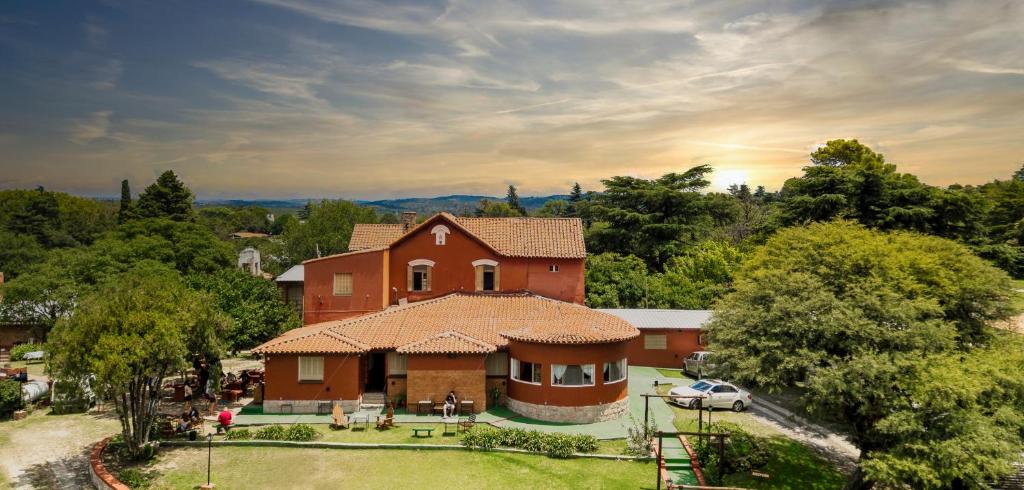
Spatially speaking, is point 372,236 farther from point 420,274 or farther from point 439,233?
point 439,233

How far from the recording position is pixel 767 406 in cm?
2906

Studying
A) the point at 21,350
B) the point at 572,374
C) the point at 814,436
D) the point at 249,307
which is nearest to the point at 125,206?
the point at 21,350

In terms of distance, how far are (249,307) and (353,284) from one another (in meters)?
7.16

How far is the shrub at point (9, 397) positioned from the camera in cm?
2520

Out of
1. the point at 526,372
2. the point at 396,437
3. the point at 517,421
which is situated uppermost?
the point at 526,372

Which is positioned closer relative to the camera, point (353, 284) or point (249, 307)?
point (353, 284)

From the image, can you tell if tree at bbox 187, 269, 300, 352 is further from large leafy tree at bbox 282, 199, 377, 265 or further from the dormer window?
large leafy tree at bbox 282, 199, 377, 265

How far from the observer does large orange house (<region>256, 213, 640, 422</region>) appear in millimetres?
25297

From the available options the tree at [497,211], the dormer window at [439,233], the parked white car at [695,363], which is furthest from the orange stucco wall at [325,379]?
the tree at [497,211]

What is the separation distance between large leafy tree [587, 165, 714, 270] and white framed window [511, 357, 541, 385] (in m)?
30.7

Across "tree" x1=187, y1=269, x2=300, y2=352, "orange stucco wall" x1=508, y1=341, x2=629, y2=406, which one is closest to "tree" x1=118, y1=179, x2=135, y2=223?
"tree" x1=187, y1=269, x2=300, y2=352

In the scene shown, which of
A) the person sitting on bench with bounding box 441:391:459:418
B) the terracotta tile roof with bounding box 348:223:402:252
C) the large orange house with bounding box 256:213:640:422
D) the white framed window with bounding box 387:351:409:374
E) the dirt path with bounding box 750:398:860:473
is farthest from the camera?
the terracotta tile roof with bounding box 348:223:402:252

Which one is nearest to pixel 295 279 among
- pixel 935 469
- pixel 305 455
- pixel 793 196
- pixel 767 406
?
pixel 305 455

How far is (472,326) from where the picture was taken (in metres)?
28.6
